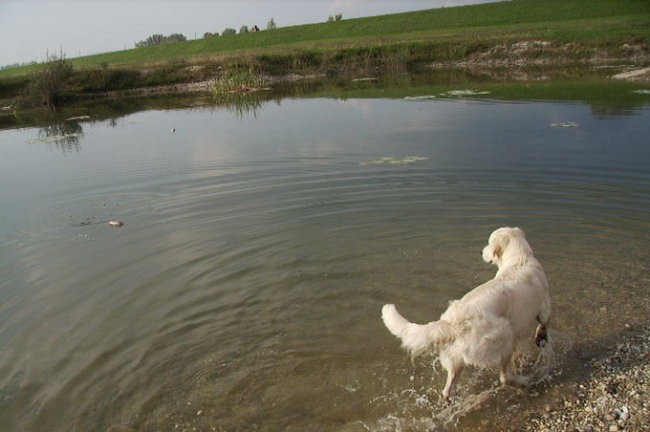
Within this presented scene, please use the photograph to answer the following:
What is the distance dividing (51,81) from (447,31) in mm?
47135

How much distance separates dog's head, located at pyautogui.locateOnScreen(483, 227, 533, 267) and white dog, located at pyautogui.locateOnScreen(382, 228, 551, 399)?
111 mm

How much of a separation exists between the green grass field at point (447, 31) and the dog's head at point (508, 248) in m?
46.7

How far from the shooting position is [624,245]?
9602 mm

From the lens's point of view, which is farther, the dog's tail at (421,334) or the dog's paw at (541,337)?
the dog's paw at (541,337)

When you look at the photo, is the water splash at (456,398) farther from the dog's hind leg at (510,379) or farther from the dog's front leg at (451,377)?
the dog's front leg at (451,377)

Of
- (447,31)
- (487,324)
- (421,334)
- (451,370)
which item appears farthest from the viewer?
(447,31)

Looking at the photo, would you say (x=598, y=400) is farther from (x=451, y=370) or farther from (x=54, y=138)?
(x=54, y=138)

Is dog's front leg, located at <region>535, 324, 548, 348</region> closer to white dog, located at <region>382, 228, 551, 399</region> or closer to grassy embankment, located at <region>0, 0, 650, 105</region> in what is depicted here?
white dog, located at <region>382, 228, 551, 399</region>

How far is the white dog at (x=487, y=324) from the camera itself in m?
5.39

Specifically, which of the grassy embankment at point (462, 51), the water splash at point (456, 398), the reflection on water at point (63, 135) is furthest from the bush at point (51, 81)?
the water splash at point (456, 398)

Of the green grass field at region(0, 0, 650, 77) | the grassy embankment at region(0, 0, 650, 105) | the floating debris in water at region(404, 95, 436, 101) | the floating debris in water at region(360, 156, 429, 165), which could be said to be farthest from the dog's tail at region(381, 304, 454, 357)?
the green grass field at region(0, 0, 650, 77)

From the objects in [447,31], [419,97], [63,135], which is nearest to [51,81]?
[63,135]

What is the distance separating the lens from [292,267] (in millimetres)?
9906

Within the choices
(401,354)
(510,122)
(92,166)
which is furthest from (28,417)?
(510,122)
